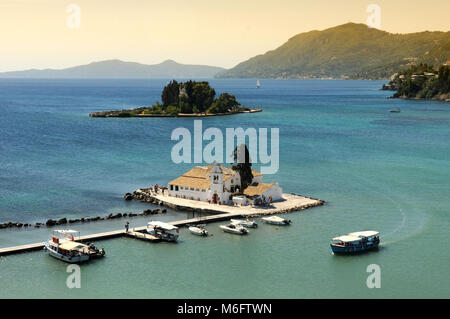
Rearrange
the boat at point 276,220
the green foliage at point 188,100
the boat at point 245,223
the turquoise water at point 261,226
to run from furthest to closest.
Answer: the green foliage at point 188,100
the boat at point 276,220
the boat at point 245,223
the turquoise water at point 261,226

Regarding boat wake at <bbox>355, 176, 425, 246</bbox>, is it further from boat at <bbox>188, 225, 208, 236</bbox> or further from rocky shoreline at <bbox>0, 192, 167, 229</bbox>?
rocky shoreline at <bbox>0, 192, 167, 229</bbox>

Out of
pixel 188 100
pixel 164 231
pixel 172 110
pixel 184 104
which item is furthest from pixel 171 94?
pixel 164 231

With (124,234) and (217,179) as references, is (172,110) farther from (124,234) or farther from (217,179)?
(124,234)

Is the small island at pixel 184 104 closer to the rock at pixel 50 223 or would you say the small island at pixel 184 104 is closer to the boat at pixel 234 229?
the rock at pixel 50 223

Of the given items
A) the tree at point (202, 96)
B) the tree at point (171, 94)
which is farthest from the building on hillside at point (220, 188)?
the tree at point (171, 94)
